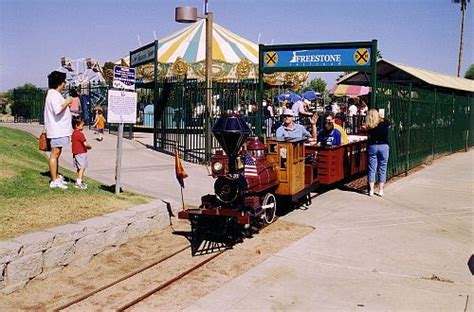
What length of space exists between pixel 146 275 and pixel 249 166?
2.37 meters

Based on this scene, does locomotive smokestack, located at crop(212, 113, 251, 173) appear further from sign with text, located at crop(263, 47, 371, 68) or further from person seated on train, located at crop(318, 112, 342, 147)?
sign with text, located at crop(263, 47, 371, 68)

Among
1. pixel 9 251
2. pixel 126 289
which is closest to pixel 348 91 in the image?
pixel 126 289

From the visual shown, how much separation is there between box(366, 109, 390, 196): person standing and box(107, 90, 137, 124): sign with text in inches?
195

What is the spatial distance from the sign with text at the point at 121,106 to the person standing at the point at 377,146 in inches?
195

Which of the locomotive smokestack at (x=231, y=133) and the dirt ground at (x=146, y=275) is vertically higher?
the locomotive smokestack at (x=231, y=133)

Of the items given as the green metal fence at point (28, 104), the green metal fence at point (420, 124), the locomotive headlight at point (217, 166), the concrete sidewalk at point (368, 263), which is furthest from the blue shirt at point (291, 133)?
the green metal fence at point (28, 104)

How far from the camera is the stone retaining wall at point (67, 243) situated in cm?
550

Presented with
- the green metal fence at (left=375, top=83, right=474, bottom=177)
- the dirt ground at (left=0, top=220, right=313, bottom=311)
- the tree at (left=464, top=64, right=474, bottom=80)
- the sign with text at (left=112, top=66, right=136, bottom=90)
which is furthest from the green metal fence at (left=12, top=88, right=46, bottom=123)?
the tree at (left=464, top=64, right=474, bottom=80)

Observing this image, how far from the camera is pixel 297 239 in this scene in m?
7.75

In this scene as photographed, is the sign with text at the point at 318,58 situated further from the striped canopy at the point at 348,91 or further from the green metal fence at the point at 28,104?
the striped canopy at the point at 348,91

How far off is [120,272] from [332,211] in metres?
4.58

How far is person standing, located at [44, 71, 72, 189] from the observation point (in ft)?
26.5

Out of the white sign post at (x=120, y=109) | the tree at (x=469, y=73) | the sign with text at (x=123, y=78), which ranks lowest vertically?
the white sign post at (x=120, y=109)

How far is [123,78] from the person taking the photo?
890cm
